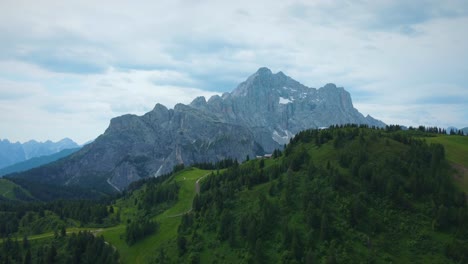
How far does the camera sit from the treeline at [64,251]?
13750cm

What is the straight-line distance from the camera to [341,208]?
119125 mm

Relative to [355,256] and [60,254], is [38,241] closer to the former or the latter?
[60,254]

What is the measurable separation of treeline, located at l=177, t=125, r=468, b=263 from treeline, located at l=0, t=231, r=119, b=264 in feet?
95.1

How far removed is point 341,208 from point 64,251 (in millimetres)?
97021

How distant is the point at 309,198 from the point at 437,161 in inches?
2091

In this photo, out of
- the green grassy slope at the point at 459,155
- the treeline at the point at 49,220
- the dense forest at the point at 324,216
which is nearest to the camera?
the dense forest at the point at 324,216

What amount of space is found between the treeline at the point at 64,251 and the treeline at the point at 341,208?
28983 millimetres

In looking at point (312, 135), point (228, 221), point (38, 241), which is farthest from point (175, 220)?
point (312, 135)

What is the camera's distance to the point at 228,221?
129 meters

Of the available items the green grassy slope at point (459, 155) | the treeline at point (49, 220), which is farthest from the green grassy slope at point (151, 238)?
the green grassy slope at point (459, 155)

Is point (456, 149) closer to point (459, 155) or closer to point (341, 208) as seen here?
point (459, 155)

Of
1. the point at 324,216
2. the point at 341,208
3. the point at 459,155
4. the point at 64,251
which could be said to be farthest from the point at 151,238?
the point at 459,155

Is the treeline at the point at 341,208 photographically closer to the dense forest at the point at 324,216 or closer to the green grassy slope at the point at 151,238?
the dense forest at the point at 324,216

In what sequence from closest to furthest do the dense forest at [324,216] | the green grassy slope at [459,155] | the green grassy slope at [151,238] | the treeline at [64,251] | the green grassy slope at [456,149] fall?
the dense forest at [324,216]
the green grassy slope at [459,155]
the treeline at [64,251]
the green grassy slope at [151,238]
the green grassy slope at [456,149]
